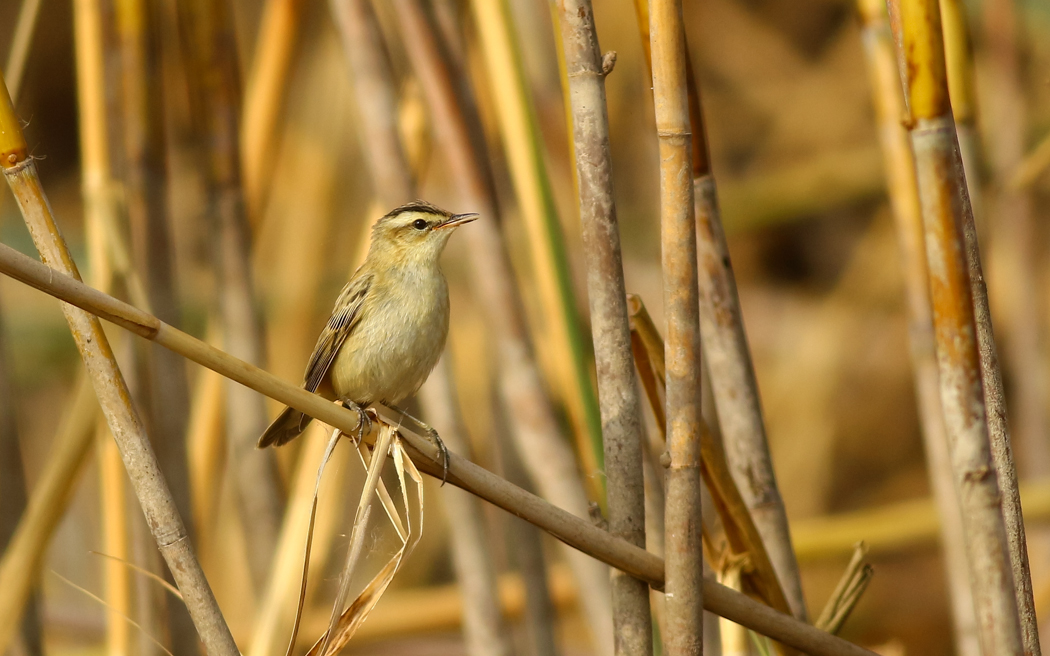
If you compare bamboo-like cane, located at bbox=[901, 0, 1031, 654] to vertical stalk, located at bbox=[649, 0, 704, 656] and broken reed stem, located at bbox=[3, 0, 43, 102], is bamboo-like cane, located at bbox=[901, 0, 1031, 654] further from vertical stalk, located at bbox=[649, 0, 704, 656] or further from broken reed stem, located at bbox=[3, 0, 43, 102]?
broken reed stem, located at bbox=[3, 0, 43, 102]

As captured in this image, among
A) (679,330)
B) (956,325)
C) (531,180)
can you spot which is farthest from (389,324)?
(956,325)

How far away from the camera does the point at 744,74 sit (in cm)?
505

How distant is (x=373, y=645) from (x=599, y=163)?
2.76m

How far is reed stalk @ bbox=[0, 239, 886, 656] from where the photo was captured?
1180 mm

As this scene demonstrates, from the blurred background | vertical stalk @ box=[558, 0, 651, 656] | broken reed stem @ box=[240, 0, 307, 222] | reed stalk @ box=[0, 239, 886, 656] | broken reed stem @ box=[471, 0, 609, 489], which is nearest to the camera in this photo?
reed stalk @ box=[0, 239, 886, 656]

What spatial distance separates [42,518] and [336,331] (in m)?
0.99

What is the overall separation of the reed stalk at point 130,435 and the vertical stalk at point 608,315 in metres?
0.64

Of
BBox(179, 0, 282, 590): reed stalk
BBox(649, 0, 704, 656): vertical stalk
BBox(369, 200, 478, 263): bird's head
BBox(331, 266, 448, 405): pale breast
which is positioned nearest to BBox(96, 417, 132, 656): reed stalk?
BBox(179, 0, 282, 590): reed stalk

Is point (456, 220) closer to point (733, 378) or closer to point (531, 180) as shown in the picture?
point (531, 180)

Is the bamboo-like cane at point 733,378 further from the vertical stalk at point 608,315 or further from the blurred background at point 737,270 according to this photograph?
the blurred background at point 737,270

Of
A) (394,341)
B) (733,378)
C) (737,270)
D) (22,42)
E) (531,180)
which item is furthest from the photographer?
(737,270)

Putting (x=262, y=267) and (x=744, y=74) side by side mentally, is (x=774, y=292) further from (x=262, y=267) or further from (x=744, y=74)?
(x=262, y=267)

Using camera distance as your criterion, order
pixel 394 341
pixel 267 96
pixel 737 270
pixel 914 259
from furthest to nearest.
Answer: pixel 737 270
pixel 267 96
pixel 394 341
pixel 914 259

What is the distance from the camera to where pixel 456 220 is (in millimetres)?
2545
